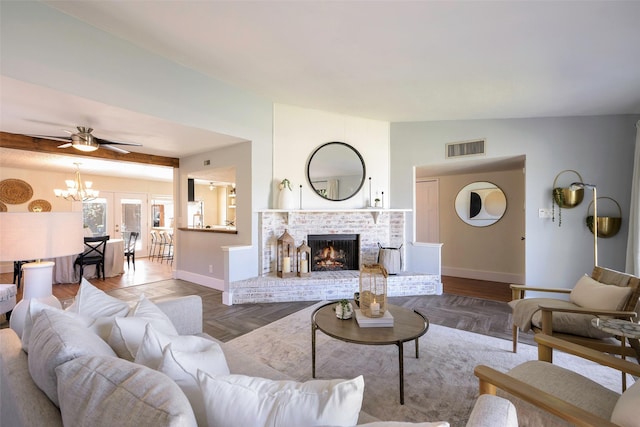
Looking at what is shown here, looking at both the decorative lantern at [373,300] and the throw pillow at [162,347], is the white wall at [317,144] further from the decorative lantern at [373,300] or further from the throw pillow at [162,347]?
the throw pillow at [162,347]

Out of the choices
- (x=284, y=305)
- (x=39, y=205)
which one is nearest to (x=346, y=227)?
(x=284, y=305)

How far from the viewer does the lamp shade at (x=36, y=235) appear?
165cm

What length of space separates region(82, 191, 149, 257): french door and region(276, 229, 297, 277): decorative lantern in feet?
18.9

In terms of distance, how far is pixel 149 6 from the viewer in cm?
219

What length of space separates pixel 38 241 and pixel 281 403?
6.42ft

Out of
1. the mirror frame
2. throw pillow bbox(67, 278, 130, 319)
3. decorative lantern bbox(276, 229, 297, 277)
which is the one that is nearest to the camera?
throw pillow bbox(67, 278, 130, 319)

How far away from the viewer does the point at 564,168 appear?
12.3ft

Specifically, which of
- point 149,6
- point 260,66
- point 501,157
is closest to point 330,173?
point 260,66

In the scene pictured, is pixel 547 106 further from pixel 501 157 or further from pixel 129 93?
pixel 129 93

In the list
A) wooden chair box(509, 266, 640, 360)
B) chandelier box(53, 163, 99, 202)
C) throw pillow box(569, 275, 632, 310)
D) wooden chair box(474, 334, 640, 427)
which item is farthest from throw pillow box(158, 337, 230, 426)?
chandelier box(53, 163, 99, 202)

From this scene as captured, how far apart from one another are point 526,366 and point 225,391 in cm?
163

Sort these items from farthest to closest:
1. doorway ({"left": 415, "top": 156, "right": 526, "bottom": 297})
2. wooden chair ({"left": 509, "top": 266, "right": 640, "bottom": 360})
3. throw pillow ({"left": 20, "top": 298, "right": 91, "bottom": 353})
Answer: doorway ({"left": 415, "top": 156, "right": 526, "bottom": 297})
wooden chair ({"left": 509, "top": 266, "right": 640, "bottom": 360})
throw pillow ({"left": 20, "top": 298, "right": 91, "bottom": 353})

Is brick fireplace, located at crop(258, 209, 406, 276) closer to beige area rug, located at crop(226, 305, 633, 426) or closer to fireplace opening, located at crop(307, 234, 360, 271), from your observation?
fireplace opening, located at crop(307, 234, 360, 271)

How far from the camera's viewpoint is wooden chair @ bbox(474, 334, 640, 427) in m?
1.05
